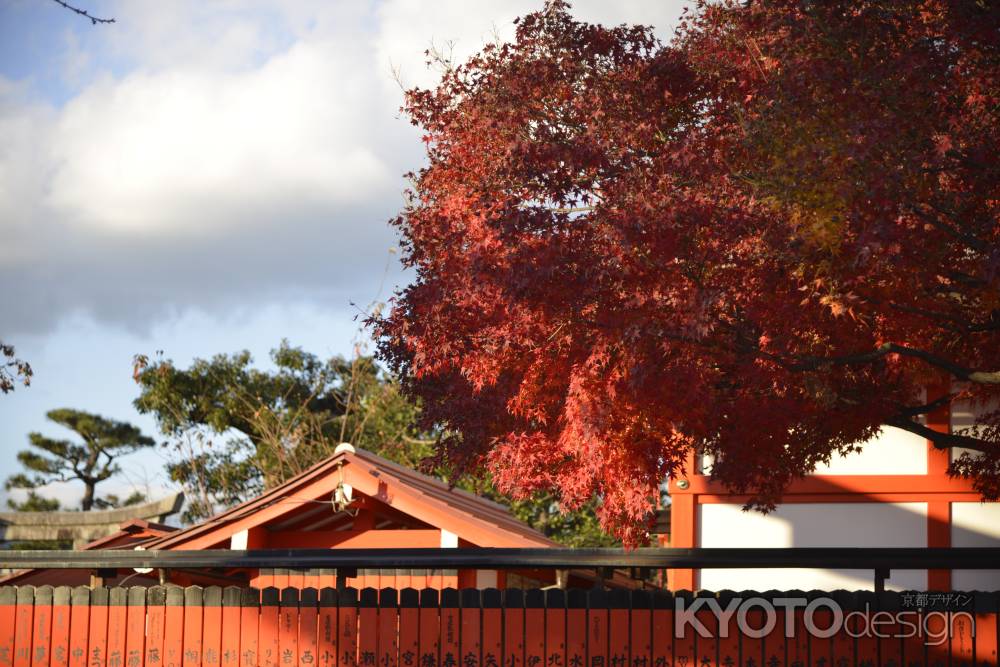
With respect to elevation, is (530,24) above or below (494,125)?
above

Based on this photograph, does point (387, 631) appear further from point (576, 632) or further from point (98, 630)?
point (98, 630)

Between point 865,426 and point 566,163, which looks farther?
point 865,426

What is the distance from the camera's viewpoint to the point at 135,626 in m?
8.78

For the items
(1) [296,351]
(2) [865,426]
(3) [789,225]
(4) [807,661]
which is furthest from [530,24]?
(1) [296,351]

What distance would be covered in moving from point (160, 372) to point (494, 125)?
81.6 ft

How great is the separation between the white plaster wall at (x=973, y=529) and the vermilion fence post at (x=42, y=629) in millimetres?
11778

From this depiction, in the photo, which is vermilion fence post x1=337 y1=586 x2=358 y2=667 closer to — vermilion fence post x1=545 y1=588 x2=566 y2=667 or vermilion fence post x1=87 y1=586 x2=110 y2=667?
vermilion fence post x1=545 y1=588 x2=566 y2=667

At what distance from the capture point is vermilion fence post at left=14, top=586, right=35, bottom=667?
8.87m

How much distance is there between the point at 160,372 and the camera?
32.5 metres

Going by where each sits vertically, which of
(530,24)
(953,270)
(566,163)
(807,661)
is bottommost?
(807,661)

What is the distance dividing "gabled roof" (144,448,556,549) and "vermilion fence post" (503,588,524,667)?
533cm

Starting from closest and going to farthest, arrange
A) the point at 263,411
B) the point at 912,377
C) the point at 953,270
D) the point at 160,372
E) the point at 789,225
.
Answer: the point at 789,225, the point at 953,270, the point at 912,377, the point at 263,411, the point at 160,372

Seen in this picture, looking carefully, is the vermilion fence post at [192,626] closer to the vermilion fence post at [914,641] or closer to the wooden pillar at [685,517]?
the vermilion fence post at [914,641]

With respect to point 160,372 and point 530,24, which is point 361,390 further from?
point 530,24
